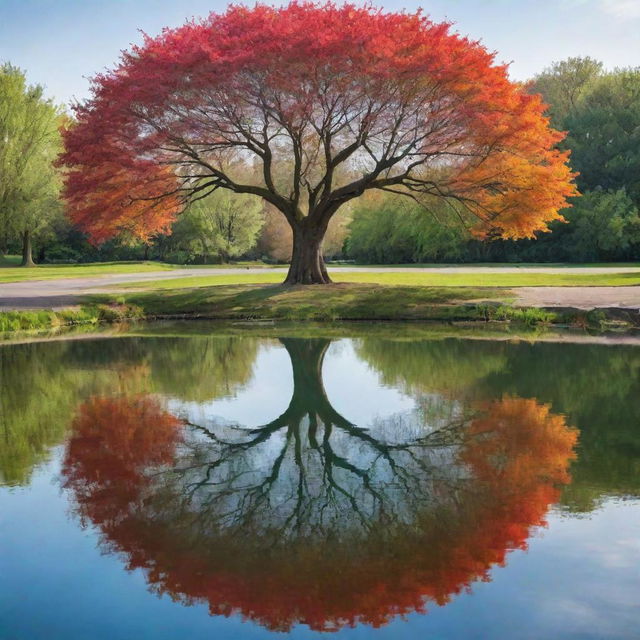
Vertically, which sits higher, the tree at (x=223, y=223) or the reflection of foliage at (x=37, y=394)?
the tree at (x=223, y=223)

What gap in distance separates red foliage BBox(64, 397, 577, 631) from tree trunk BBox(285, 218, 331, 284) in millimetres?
20813

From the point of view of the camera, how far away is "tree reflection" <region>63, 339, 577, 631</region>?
18.7 ft

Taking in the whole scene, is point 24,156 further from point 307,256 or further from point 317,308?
point 317,308

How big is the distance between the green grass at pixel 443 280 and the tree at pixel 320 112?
413cm

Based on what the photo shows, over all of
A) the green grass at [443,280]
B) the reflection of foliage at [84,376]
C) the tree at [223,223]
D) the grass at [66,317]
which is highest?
the tree at [223,223]

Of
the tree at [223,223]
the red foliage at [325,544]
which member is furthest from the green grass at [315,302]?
the tree at [223,223]

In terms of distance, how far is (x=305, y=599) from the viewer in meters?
5.50

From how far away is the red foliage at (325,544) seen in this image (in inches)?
217

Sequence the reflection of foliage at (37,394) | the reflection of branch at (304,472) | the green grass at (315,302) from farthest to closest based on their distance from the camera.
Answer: the green grass at (315,302)
the reflection of foliage at (37,394)
the reflection of branch at (304,472)

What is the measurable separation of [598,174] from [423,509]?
5186 centimetres

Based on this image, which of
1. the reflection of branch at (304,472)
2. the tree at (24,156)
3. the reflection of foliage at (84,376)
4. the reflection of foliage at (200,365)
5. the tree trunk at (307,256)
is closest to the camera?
the reflection of branch at (304,472)

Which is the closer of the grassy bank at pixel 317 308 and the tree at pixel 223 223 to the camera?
the grassy bank at pixel 317 308

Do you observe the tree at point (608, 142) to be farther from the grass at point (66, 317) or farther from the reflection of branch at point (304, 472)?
the reflection of branch at point (304, 472)

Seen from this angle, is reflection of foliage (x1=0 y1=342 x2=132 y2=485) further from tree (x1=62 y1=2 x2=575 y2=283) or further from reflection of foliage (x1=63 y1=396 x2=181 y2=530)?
tree (x1=62 y1=2 x2=575 y2=283)
